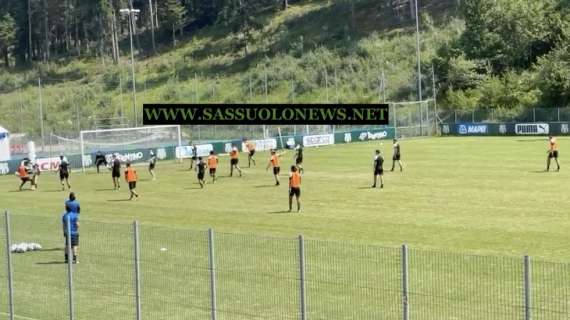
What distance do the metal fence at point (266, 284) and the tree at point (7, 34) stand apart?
384 ft

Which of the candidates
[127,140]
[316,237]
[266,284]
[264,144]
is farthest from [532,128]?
[266,284]

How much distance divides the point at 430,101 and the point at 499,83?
7.39 m

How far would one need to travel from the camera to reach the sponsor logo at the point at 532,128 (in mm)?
73625

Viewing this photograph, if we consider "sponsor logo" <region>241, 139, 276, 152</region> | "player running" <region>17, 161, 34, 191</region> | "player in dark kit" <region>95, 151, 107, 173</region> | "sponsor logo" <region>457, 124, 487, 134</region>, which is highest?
"sponsor logo" <region>457, 124, 487, 134</region>

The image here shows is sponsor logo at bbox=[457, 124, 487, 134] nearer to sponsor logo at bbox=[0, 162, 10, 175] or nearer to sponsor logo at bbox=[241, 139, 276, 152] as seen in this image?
sponsor logo at bbox=[241, 139, 276, 152]

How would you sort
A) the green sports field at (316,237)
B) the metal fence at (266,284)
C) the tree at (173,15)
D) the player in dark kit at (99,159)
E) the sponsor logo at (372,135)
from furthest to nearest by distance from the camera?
the tree at (173,15) < the sponsor logo at (372,135) < the player in dark kit at (99,159) < the green sports field at (316,237) < the metal fence at (266,284)

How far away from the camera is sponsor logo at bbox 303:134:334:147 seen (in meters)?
68.3

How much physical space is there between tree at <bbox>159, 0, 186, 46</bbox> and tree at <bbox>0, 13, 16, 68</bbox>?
72.2 feet

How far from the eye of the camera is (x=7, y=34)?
13550cm

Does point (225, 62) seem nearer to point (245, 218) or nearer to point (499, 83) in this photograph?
point (499, 83)

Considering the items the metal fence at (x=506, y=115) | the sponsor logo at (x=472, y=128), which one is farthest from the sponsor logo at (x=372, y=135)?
the metal fence at (x=506, y=115)

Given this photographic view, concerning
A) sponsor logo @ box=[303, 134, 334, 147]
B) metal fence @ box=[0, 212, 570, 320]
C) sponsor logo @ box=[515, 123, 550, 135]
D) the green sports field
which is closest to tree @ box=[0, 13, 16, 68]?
sponsor logo @ box=[303, 134, 334, 147]

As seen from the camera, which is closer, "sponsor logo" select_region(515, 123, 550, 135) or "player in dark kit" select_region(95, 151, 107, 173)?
"player in dark kit" select_region(95, 151, 107, 173)

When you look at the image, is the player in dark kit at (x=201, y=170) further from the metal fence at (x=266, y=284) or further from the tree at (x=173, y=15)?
the tree at (x=173, y=15)
